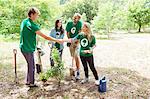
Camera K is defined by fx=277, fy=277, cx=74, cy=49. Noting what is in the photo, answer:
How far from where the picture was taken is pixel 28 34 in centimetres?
555

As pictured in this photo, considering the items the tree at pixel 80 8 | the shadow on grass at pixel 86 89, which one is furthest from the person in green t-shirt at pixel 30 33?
the tree at pixel 80 8

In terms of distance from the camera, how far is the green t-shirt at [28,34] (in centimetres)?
548

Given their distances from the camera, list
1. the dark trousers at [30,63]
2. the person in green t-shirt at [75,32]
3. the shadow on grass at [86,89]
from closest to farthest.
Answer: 1. the shadow on grass at [86,89]
2. the dark trousers at [30,63]
3. the person in green t-shirt at [75,32]

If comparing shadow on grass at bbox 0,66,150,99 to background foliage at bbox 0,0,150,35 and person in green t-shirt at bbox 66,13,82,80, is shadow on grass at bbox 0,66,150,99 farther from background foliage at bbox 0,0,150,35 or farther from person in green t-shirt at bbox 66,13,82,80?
background foliage at bbox 0,0,150,35

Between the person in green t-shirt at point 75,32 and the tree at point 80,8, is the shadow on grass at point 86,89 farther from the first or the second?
the tree at point 80,8

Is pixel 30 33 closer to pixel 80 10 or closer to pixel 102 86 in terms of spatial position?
pixel 102 86

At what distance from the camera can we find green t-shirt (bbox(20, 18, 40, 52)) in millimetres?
5480

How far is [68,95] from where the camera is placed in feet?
17.9

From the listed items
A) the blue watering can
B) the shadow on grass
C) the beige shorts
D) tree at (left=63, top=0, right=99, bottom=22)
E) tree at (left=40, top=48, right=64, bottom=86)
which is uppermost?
tree at (left=63, top=0, right=99, bottom=22)

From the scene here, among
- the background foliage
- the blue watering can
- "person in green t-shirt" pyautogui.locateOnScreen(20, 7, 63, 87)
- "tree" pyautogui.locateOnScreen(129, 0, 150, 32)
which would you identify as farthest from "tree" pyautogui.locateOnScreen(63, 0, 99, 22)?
the blue watering can

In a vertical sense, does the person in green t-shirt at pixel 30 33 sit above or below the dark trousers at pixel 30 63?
above

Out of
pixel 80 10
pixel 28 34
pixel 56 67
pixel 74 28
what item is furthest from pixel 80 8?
pixel 28 34

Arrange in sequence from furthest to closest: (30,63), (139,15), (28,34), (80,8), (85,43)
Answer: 1. (80,8)
2. (139,15)
3. (85,43)
4. (30,63)
5. (28,34)

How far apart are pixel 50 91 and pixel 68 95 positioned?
0.44m
